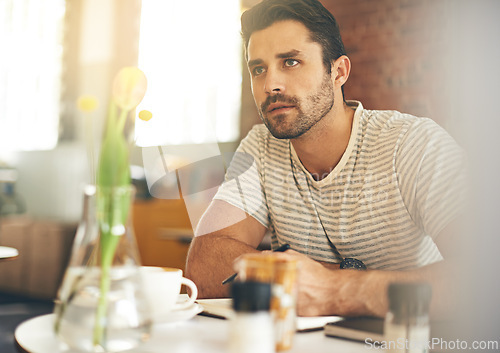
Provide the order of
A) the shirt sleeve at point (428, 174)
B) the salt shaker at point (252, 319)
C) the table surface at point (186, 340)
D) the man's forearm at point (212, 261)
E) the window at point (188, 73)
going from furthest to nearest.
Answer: the window at point (188, 73) < the man's forearm at point (212, 261) < the shirt sleeve at point (428, 174) < the table surface at point (186, 340) < the salt shaker at point (252, 319)

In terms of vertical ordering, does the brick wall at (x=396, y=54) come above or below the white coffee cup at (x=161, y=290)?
above

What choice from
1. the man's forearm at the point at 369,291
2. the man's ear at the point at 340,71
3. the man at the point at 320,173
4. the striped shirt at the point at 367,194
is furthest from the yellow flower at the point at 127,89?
the man's ear at the point at 340,71

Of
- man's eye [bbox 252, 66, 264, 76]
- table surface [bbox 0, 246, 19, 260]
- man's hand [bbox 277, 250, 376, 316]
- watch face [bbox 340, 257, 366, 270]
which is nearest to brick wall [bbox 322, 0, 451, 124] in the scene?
man's eye [bbox 252, 66, 264, 76]

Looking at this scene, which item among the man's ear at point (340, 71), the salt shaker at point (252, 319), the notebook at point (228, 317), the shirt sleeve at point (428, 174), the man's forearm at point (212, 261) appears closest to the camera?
the salt shaker at point (252, 319)

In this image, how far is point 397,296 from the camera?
613mm

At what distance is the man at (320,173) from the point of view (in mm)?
1233

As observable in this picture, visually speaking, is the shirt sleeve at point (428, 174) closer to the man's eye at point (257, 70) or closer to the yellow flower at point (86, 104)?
the man's eye at point (257, 70)

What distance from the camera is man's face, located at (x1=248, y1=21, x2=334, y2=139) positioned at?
1.38 metres

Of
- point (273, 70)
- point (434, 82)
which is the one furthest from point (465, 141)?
point (273, 70)

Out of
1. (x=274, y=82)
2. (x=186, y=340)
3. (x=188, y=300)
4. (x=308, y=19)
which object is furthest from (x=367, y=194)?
(x=186, y=340)

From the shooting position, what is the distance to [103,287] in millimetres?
615

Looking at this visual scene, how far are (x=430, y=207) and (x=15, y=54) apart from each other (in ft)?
14.5

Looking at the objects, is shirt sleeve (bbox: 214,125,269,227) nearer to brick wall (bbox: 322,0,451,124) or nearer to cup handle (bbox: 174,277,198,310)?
brick wall (bbox: 322,0,451,124)

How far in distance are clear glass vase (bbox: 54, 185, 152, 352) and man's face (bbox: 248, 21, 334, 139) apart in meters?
0.83
